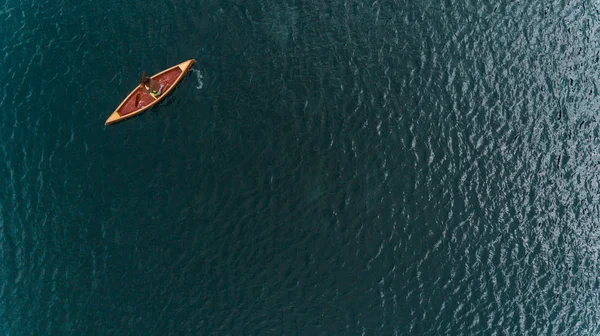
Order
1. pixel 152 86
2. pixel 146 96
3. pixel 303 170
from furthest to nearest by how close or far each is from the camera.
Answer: pixel 146 96 → pixel 152 86 → pixel 303 170

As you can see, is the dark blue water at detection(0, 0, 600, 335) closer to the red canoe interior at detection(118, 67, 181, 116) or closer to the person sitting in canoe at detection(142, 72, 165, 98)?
the red canoe interior at detection(118, 67, 181, 116)

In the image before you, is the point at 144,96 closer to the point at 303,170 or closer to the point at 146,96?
the point at 146,96

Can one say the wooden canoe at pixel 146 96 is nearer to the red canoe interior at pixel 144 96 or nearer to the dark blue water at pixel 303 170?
the red canoe interior at pixel 144 96

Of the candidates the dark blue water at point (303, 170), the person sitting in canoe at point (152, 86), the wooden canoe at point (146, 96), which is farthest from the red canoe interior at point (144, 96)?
the dark blue water at point (303, 170)

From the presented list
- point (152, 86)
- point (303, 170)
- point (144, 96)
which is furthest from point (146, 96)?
point (303, 170)

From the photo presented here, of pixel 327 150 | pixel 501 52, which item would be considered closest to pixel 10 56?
pixel 327 150

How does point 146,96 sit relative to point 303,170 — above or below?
above

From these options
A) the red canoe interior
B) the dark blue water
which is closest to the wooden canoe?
the red canoe interior
